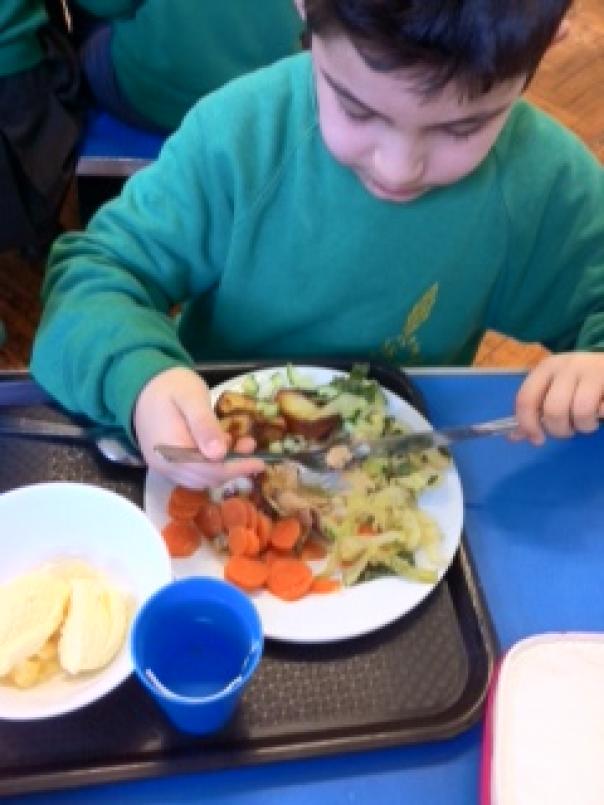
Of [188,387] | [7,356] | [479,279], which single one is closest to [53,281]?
[188,387]

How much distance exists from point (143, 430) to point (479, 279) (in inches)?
14.8

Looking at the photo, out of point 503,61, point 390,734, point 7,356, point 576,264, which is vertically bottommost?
point 7,356

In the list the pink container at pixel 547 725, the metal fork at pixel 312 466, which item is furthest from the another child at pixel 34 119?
the pink container at pixel 547 725

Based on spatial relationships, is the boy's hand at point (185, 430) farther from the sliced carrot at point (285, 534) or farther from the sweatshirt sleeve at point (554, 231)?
the sweatshirt sleeve at point (554, 231)

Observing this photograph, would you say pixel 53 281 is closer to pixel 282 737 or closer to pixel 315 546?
pixel 315 546

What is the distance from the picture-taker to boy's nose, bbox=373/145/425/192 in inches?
27.2

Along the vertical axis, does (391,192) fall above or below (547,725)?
above

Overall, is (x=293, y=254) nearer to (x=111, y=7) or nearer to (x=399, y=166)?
(x=399, y=166)

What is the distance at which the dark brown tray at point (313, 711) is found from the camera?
0.61 m

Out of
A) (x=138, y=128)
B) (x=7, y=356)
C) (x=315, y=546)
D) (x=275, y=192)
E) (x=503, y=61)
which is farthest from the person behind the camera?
(x=7, y=356)

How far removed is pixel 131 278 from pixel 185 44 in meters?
0.69

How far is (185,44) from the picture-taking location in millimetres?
1390

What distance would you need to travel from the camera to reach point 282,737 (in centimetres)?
63

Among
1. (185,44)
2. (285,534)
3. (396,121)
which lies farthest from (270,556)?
(185,44)
